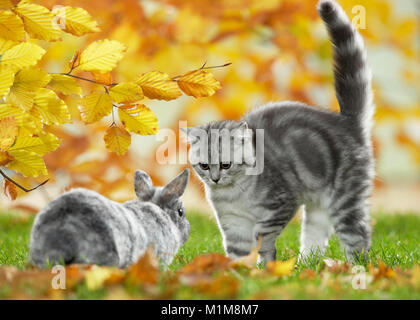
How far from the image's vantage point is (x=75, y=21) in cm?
223

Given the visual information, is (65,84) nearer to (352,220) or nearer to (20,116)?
(20,116)

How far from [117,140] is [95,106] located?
206 millimetres

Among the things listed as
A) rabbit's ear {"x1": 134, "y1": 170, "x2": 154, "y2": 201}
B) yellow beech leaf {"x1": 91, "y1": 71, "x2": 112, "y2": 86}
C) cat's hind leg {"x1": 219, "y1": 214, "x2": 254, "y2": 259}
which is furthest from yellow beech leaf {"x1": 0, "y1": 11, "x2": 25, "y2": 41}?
cat's hind leg {"x1": 219, "y1": 214, "x2": 254, "y2": 259}

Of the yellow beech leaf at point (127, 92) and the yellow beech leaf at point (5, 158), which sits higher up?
Answer: the yellow beech leaf at point (127, 92)

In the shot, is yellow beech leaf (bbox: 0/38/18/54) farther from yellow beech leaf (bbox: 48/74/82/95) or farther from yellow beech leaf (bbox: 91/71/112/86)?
yellow beech leaf (bbox: 91/71/112/86)

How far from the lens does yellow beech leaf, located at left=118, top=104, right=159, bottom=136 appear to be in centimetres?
236

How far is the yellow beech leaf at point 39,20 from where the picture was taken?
2172mm

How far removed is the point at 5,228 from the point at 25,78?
288cm

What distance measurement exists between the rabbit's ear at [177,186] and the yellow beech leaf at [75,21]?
36.4 inches

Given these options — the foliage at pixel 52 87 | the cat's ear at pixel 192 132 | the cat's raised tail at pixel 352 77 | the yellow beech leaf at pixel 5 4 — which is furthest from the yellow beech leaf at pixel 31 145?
the cat's raised tail at pixel 352 77

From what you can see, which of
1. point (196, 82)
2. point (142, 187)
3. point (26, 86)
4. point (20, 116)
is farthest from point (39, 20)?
point (142, 187)

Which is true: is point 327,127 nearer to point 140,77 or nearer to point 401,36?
point 140,77

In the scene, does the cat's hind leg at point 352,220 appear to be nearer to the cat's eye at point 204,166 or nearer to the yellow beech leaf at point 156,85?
the cat's eye at point 204,166
